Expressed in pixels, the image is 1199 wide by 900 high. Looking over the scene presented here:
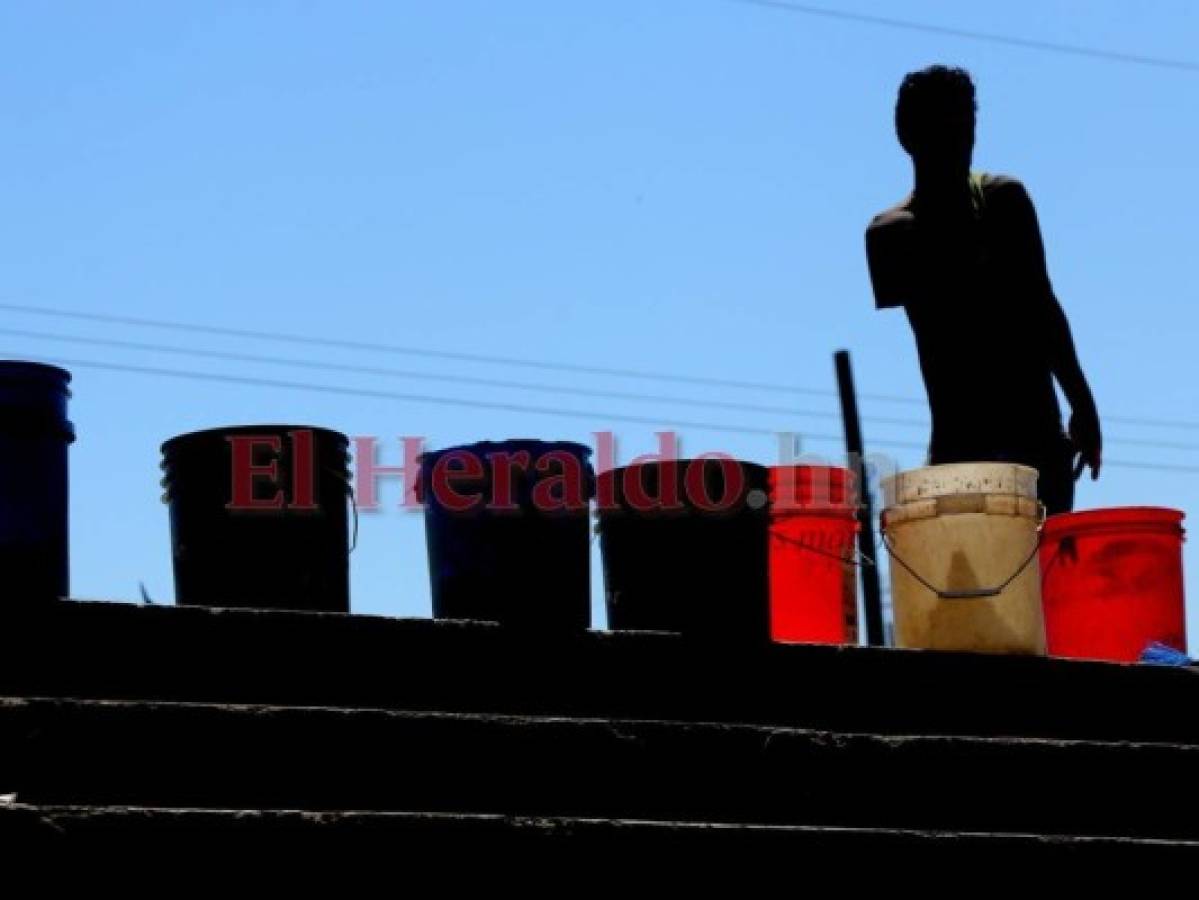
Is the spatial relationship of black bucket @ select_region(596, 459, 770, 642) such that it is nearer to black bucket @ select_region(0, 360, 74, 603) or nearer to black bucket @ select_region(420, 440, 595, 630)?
black bucket @ select_region(420, 440, 595, 630)

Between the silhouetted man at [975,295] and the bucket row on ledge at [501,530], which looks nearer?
the bucket row on ledge at [501,530]

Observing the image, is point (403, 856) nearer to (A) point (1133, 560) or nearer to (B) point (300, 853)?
(B) point (300, 853)

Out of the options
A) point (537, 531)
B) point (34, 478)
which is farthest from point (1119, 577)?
point (34, 478)

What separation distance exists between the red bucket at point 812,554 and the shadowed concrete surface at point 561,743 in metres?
1.13

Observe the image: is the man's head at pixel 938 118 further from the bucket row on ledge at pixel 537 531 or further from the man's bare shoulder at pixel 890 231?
the bucket row on ledge at pixel 537 531

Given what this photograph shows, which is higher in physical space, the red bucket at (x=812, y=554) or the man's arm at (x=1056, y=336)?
the man's arm at (x=1056, y=336)

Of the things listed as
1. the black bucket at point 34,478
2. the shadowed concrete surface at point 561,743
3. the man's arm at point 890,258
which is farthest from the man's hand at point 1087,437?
the black bucket at point 34,478

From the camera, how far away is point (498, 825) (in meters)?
5.09

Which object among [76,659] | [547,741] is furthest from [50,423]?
[547,741]

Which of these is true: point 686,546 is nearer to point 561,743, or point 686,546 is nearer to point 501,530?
point 501,530

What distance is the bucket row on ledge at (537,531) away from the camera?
6152mm

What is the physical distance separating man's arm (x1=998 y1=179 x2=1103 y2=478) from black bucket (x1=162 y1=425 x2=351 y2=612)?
2580 millimetres

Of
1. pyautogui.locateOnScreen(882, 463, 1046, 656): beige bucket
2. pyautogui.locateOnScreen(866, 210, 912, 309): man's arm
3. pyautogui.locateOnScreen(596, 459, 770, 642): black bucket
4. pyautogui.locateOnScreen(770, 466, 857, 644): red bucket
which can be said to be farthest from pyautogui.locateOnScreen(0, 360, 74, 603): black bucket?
pyautogui.locateOnScreen(866, 210, 912, 309): man's arm

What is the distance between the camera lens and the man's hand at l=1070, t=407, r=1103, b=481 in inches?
300
